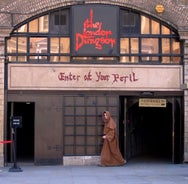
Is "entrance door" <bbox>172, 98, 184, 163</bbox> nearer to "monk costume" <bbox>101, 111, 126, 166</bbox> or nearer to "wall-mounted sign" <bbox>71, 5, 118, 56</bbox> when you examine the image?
"monk costume" <bbox>101, 111, 126, 166</bbox>

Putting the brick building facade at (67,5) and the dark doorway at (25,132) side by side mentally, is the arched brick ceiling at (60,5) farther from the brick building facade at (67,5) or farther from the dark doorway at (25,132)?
the dark doorway at (25,132)

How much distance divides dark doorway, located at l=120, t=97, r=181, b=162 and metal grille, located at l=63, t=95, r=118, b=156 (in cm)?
92

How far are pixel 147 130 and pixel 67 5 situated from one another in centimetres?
823

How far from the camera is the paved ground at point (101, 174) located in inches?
611

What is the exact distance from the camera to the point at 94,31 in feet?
63.5

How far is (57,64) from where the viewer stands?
19.3 metres

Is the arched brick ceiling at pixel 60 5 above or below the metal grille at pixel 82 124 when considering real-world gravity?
above

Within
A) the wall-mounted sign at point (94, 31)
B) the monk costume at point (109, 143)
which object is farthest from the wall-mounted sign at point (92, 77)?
the monk costume at point (109, 143)

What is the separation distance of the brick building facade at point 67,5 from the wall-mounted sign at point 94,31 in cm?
28

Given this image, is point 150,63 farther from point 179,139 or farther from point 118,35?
point 179,139

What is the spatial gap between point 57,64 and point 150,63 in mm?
3255

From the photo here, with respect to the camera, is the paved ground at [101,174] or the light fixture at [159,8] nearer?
the paved ground at [101,174]

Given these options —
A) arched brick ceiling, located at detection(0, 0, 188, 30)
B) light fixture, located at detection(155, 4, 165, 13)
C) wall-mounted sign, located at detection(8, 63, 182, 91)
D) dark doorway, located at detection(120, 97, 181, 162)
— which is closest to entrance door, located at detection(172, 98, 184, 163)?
dark doorway, located at detection(120, 97, 181, 162)

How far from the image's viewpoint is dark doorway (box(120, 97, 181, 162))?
20.1 m
